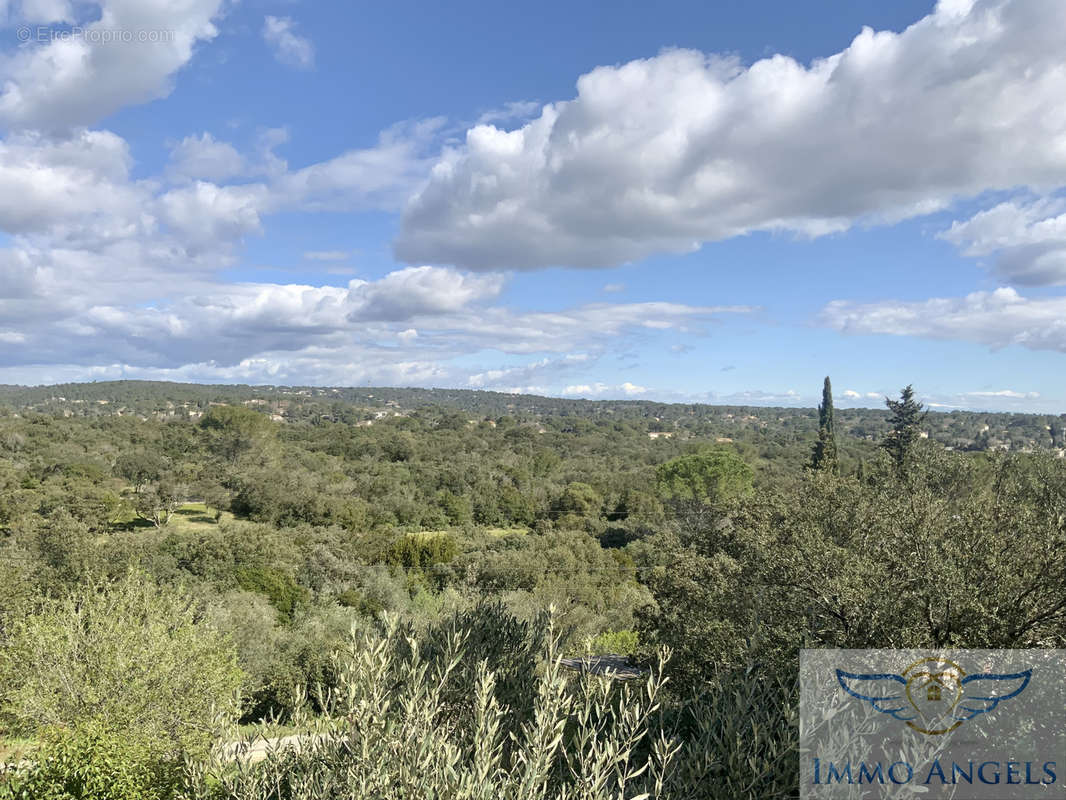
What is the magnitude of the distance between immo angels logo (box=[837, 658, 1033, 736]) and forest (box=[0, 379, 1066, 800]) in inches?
27.5

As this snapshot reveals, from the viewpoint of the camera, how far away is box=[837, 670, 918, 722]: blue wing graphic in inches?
302

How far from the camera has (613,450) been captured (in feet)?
328

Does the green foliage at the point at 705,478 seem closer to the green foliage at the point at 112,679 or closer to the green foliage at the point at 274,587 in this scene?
the green foliage at the point at 274,587

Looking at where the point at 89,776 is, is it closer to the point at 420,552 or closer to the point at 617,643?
the point at 617,643

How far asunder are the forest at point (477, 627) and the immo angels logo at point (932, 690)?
70 centimetres

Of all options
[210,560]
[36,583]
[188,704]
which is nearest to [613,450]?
[210,560]

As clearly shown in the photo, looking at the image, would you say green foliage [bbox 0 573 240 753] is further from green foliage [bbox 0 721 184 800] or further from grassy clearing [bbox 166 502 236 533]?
grassy clearing [bbox 166 502 236 533]

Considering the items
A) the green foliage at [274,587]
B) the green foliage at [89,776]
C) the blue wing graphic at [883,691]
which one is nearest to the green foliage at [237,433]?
the green foliage at [274,587]

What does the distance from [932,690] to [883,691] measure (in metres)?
0.81

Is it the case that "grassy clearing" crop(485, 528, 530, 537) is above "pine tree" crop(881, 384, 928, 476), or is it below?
below

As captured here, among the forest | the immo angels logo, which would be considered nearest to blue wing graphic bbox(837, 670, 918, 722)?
the immo angels logo

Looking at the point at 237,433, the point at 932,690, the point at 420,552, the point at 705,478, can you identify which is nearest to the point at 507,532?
the point at 420,552

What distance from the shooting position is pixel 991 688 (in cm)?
824

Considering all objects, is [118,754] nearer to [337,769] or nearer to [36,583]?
[337,769]
